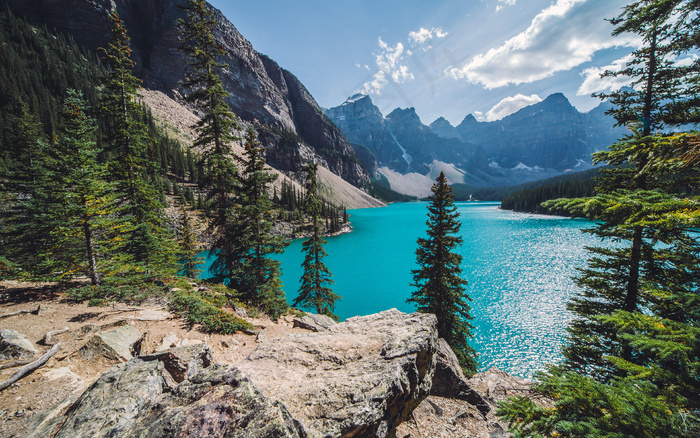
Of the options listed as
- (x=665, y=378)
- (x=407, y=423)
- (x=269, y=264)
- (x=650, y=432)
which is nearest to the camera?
(x=650, y=432)

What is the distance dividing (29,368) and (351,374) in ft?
23.9

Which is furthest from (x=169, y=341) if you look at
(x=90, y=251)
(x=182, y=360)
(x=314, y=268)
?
(x=314, y=268)

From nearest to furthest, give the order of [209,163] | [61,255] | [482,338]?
[61,255], [209,163], [482,338]

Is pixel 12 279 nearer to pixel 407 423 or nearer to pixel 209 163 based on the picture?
pixel 209 163

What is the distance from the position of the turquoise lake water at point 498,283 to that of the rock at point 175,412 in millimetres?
11918

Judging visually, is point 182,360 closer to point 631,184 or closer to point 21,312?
point 21,312

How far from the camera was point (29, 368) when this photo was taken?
537 cm

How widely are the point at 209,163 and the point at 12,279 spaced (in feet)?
33.9

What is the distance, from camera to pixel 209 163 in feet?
44.0

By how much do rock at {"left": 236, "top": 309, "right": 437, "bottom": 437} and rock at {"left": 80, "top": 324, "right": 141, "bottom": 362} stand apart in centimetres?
338

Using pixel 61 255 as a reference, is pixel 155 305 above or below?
below

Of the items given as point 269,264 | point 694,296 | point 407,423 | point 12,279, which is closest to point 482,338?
point 407,423

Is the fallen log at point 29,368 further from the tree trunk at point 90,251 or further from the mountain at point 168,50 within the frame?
the mountain at point 168,50

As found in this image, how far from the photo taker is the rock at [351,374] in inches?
190
